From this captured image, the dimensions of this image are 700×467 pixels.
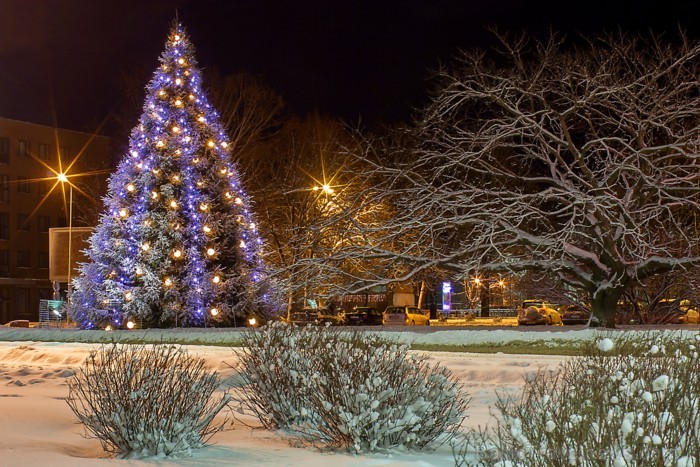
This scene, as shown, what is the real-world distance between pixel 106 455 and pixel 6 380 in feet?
31.3

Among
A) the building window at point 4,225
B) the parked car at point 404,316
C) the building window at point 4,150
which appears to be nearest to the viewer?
the parked car at point 404,316

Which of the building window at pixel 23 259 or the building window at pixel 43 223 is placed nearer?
the building window at pixel 23 259

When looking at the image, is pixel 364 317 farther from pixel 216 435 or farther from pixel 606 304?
pixel 216 435

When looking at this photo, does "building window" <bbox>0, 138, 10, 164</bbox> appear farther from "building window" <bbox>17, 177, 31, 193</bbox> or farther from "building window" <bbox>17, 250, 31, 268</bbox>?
"building window" <bbox>17, 250, 31, 268</bbox>

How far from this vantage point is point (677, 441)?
530 centimetres

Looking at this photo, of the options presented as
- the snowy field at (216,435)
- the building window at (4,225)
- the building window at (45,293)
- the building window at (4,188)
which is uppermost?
the building window at (4,188)

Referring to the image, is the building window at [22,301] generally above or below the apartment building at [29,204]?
below

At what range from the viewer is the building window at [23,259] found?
73.8 metres

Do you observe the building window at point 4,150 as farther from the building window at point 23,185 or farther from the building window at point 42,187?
the building window at point 42,187

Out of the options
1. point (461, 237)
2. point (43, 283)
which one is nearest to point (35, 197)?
point (43, 283)

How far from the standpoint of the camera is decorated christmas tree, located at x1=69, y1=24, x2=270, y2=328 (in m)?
31.4

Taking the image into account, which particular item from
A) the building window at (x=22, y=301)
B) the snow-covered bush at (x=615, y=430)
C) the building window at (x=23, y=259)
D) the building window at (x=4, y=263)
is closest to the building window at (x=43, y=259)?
the building window at (x=23, y=259)

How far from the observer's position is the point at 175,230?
3161cm

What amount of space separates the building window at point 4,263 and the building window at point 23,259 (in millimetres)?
1001
